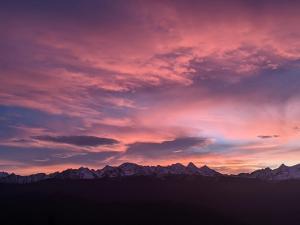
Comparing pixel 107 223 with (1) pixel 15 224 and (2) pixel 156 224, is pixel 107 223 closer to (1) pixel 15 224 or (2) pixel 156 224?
(2) pixel 156 224

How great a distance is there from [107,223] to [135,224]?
41.7ft

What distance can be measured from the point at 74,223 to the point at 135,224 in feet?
88.6

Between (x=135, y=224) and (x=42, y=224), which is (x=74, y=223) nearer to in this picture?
(x=42, y=224)

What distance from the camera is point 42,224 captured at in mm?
187000

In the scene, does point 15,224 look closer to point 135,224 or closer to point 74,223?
point 74,223

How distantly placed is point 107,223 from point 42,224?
2909 centimetres

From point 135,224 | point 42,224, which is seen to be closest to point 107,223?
point 135,224

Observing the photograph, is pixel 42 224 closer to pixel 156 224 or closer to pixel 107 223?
pixel 107 223

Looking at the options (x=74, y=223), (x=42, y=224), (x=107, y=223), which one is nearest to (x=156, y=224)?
(x=107, y=223)

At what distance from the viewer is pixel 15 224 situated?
18938 centimetres

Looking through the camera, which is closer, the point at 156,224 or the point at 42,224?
the point at 42,224

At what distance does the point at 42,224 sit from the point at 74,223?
14506 millimetres

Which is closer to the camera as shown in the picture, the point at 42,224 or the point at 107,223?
the point at 42,224

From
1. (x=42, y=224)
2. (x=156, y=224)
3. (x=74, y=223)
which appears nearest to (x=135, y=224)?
(x=156, y=224)
